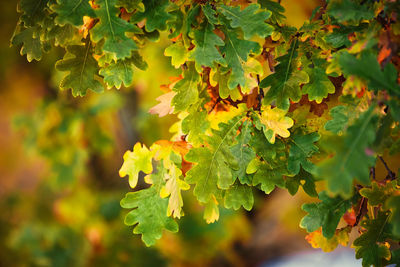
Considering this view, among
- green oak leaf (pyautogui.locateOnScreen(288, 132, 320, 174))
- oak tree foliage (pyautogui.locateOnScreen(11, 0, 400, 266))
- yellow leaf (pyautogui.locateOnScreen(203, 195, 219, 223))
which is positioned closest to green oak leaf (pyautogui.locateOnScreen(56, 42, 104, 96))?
oak tree foliage (pyautogui.locateOnScreen(11, 0, 400, 266))

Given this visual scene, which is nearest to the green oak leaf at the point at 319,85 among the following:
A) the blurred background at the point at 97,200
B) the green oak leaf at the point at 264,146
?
the green oak leaf at the point at 264,146

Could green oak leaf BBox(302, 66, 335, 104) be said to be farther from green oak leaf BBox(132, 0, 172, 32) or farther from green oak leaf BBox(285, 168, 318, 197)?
green oak leaf BBox(132, 0, 172, 32)

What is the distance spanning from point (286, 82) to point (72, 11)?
0.54 m

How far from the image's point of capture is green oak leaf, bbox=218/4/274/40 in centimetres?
96

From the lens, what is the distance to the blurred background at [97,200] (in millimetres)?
3816

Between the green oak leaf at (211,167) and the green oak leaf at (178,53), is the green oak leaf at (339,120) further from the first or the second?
the green oak leaf at (178,53)

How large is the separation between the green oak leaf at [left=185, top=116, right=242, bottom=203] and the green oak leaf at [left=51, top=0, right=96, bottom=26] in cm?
41

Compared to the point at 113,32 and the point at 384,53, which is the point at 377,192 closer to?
the point at 384,53

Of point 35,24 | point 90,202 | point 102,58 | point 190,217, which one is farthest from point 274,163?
point 90,202

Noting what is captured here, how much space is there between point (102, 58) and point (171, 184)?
386 millimetres

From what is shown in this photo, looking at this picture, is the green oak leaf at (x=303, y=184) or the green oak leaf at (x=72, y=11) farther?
the green oak leaf at (x=303, y=184)

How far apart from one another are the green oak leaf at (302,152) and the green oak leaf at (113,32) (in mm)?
463

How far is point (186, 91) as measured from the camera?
110 centimetres

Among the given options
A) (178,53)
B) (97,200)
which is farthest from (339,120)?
(97,200)
